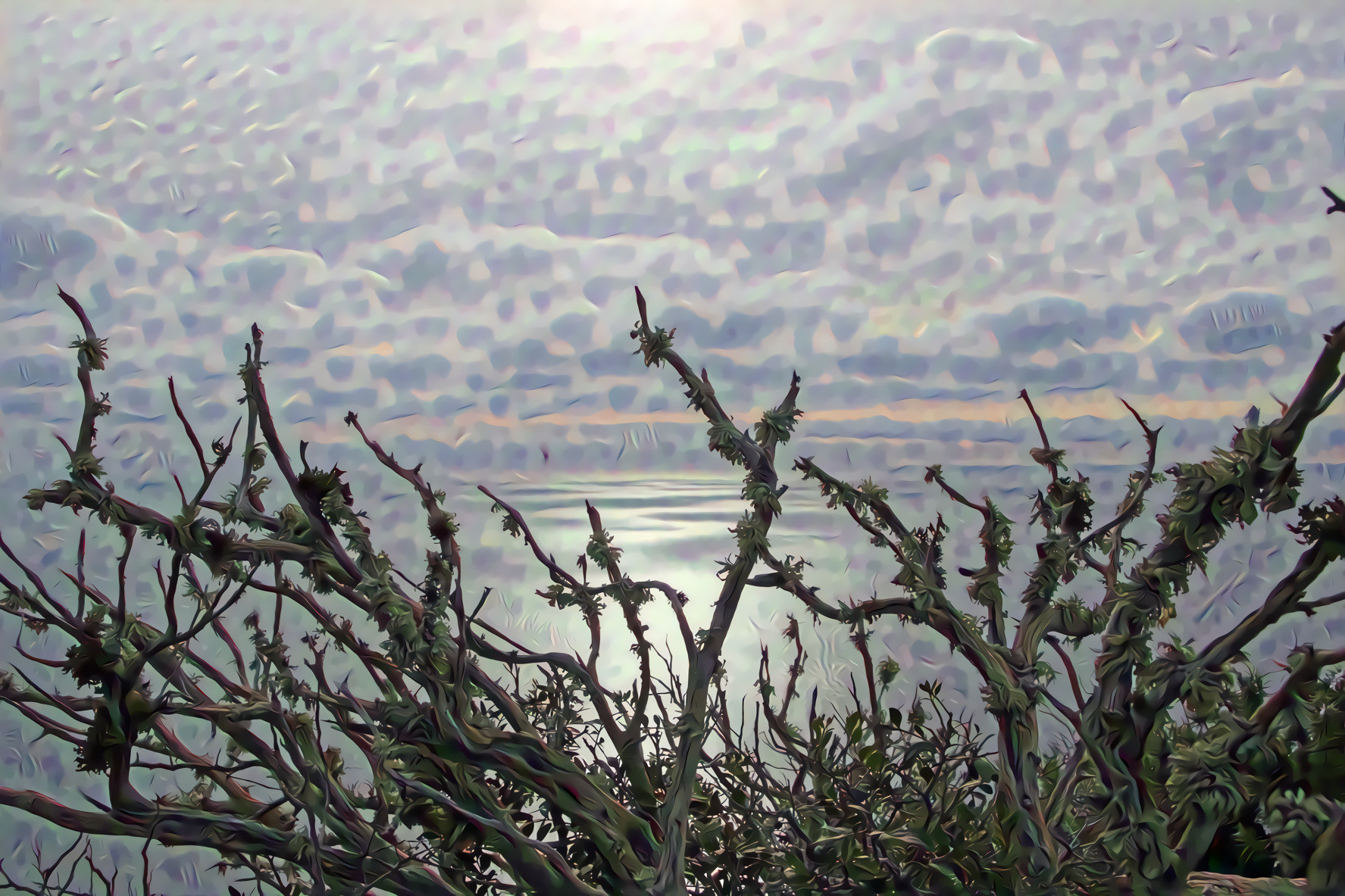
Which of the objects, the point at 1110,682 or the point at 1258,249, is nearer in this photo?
the point at 1110,682

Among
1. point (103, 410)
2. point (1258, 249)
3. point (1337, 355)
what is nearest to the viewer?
point (1337, 355)

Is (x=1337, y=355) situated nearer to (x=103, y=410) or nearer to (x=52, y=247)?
(x=103, y=410)

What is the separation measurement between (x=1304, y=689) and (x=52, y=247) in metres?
1.08

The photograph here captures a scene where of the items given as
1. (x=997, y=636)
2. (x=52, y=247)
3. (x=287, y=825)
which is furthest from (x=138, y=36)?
(x=997, y=636)

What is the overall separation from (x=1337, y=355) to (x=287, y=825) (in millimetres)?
454

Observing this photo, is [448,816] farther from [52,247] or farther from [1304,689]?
[52,247]

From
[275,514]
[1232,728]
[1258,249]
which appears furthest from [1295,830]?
[1258,249]

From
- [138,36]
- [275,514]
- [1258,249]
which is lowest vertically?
[275,514]

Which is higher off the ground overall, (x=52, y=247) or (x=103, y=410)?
(x=52, y=247)

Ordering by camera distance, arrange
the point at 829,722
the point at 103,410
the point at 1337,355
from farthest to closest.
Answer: the point at 829,722
the point at 103,410
the point at 1337,355

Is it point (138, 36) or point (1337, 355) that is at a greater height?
point (138, 36)

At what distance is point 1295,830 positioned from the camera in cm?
33

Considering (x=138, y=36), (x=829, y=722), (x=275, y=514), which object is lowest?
(x=829, y=722)

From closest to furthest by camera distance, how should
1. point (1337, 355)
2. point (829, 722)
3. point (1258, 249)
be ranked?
point (1337, 355) → point (829, 722) → point (1258, 249)
